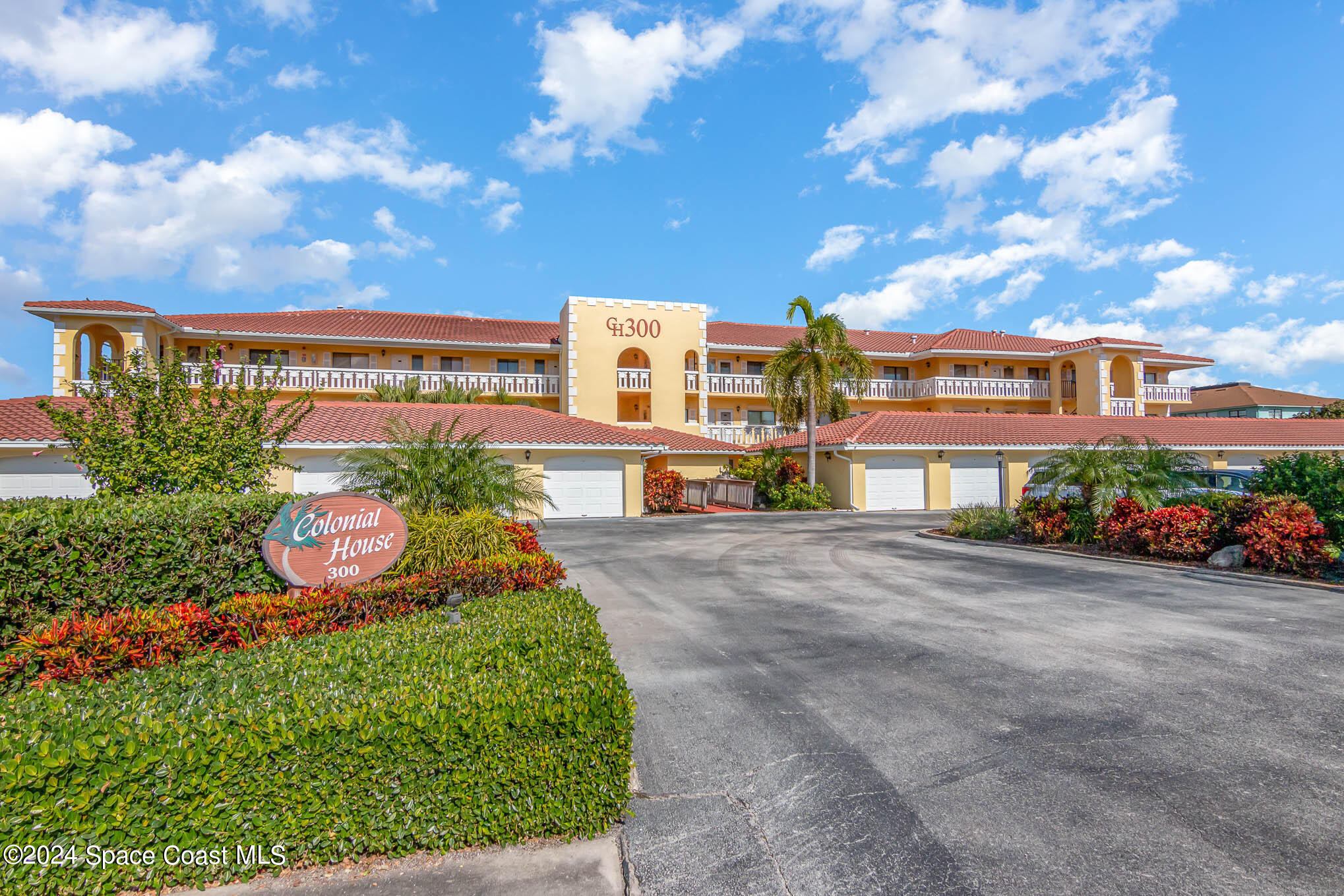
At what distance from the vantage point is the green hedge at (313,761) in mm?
3051

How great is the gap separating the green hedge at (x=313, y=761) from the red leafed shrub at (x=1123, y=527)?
582 inches

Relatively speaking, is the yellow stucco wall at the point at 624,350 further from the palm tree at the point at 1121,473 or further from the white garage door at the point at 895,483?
the palm tree at the point at 1121,473

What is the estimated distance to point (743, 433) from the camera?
127 feet

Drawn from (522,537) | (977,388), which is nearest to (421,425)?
(522,537)

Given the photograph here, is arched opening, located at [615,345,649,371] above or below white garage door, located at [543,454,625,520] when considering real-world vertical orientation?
above

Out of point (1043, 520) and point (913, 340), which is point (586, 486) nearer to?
point (1043, 520)

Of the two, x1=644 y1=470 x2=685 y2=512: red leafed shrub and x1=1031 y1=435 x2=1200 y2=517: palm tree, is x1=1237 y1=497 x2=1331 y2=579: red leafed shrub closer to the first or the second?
x1=1031 y1=435 x2=1200 y2=517: palm tree

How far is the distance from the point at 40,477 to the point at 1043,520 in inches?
1178

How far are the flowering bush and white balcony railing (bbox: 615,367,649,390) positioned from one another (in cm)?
2730

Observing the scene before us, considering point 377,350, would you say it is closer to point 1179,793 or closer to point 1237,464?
point 1179,793

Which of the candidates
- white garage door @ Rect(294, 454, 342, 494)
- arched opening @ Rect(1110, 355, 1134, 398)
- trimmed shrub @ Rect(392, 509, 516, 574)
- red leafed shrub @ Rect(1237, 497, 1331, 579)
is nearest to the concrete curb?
red leafed shrub @ Rect(1237, 497, 1331, 579)

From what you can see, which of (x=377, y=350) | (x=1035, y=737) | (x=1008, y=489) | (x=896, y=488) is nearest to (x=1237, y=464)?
(x=1008, y=489)

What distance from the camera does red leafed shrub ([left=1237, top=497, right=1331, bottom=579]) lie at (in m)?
11.9

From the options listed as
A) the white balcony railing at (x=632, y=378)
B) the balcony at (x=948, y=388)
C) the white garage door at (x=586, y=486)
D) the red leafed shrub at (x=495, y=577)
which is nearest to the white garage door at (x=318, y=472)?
the white garage door at (x=586, y=486)
